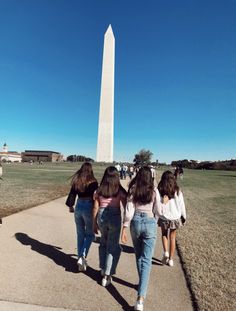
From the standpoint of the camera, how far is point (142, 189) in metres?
4.46

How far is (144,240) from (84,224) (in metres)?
1.36

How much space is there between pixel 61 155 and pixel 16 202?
606 feet

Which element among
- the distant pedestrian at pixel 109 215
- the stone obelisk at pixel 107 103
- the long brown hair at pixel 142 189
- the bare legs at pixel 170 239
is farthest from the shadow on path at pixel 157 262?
the stone obelisk at pixel 107 103

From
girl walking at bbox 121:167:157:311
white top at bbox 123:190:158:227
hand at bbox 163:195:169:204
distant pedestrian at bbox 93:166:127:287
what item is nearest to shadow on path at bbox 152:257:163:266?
hand at bbox 163:195:169:204

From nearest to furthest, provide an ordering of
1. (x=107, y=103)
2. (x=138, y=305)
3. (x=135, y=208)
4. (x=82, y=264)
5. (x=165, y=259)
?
(x=138, y=305) → (x=135, y=208) → (x=82, y=264) → (x=165, y=259) → (x=107, y=103)

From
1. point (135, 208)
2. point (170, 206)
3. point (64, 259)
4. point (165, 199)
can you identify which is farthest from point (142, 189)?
point (64, 259)

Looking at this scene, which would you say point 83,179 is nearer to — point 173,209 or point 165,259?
point 173,209

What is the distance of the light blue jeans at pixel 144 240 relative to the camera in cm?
429

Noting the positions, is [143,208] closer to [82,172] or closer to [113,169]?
[113,169]

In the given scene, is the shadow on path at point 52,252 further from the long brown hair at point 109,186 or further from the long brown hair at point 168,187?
the long brown hair at point 168,187

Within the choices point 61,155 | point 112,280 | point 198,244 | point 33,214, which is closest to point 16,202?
point 33,214

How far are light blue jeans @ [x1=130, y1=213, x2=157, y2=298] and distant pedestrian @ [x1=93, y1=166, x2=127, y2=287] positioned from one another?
0.44 metres

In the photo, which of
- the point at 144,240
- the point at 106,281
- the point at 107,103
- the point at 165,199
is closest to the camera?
the point at 144,240

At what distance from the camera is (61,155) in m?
195
